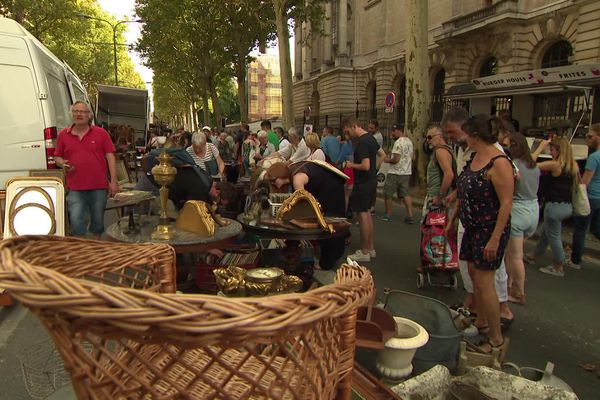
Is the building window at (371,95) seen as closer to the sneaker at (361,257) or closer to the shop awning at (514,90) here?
the shop awning at (514,90)

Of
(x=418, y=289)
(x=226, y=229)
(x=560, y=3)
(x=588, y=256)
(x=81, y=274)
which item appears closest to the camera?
(x=81, y=274)

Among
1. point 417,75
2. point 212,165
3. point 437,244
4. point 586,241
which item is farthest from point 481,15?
point 437,244

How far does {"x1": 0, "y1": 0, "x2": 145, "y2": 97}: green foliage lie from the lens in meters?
22.3

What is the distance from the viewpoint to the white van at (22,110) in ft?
18.5

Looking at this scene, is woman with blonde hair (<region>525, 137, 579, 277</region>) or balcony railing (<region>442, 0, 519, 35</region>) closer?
woman with blonde hair (<region>525, 137, 579, 277</region>)

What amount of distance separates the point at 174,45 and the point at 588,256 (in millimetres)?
31459

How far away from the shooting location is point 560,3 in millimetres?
19938

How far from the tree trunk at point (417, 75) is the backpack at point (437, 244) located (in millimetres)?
8046

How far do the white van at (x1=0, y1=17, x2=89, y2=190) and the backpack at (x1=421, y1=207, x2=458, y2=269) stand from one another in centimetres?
465

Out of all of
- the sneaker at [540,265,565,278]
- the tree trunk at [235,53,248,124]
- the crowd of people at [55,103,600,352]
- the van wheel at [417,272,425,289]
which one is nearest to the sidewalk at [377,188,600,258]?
the crowd of people at [55,103,600,352]

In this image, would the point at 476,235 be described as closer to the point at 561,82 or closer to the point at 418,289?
the point at 418,289

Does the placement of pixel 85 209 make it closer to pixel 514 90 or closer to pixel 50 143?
pixel 50 143

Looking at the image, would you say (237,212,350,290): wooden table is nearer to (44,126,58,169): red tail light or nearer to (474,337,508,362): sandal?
(474,337,508,362): sandal

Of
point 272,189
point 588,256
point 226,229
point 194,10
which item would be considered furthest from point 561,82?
point 194,10
